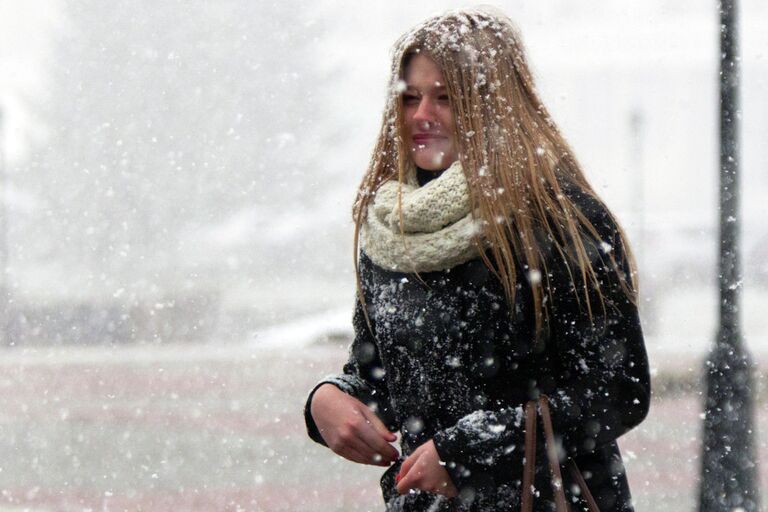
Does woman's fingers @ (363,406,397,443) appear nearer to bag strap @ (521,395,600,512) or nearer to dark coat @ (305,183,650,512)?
dark coat @ (305,183,650,512)

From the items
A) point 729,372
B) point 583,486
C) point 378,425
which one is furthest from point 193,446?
point 583,486

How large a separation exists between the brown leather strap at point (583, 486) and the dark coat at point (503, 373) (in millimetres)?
22

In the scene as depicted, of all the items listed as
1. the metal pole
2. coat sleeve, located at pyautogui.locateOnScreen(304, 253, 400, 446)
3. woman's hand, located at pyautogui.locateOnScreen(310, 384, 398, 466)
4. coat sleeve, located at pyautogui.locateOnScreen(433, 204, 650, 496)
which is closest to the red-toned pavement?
the metal pole

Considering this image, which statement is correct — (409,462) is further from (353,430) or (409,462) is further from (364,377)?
(364,377)

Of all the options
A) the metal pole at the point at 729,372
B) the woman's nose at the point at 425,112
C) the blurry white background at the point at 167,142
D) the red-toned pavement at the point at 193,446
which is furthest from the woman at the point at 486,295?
the blurry white background at the point at 167,142

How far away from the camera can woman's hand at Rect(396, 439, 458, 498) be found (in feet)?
5.91

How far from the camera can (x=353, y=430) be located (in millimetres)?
1960

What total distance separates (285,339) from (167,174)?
36.2ft

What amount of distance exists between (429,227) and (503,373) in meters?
0.28

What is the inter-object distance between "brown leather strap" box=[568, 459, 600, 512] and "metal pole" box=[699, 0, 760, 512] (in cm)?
293

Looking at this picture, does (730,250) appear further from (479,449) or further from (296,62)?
(296,62)

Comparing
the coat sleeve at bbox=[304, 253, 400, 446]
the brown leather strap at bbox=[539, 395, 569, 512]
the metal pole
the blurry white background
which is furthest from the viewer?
the blurry white background

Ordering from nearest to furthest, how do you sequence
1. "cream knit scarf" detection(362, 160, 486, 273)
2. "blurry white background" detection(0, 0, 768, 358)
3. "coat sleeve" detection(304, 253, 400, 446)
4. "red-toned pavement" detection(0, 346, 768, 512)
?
"cream knit scarf" detection(362, 160, 486, 273) → "coat sleeve" detection(304, 253, 400, 446) → "red-toned pavement" detection(0, 346, 768, 512) → "blurry white background" detection(0, 0, 768, 358)

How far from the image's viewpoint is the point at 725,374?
15.0 ft
